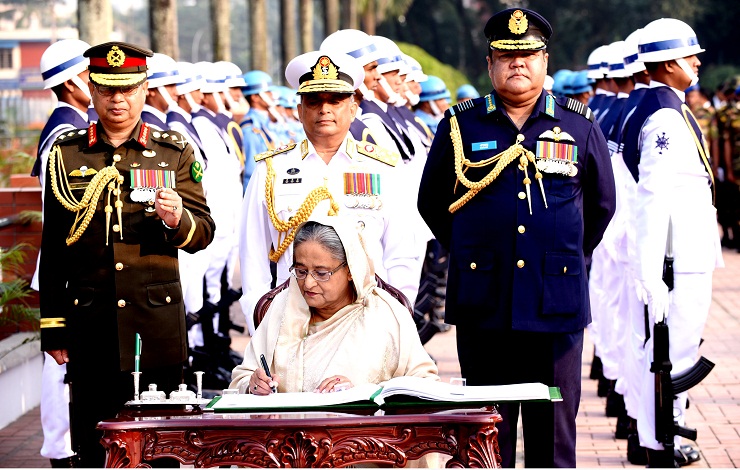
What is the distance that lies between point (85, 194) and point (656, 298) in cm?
301

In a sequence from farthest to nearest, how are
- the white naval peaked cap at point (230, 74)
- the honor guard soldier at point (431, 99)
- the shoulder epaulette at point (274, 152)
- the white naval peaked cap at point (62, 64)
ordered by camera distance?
1. the honor guard soldier at point (431, 99)
2. the white naval peaked cap at point (230, 74)
3. the white naval peaked cap at point (62, 64)
4. the shoulder epaulette at point (274, 152)

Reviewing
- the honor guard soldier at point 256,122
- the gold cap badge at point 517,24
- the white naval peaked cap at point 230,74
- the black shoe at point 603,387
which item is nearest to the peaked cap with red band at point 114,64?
the gold cap badge at point 517,24

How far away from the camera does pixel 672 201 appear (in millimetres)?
7355

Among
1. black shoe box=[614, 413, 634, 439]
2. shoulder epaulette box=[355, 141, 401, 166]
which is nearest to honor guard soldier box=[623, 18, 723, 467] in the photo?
black shoe box=[614, 413, 634, 439]

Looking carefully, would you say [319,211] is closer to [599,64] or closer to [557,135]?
[557,135]

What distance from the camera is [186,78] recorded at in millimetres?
11172

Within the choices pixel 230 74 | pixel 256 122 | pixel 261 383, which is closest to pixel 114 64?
pixel 261 383

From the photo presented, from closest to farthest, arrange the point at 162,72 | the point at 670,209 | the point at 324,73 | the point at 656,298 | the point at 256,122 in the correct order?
1. the point at 324,73
2. the point at 656,298
3. the point at 670,209
4. the point at 162,72
5. the point at 256,122

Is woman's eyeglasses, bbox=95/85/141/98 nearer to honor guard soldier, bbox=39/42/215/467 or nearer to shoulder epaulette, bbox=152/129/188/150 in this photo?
honor guard soldier, bbox=39/42/215/467

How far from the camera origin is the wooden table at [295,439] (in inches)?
164

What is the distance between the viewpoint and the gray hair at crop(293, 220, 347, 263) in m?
5.01

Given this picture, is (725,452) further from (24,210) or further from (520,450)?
(24,210)

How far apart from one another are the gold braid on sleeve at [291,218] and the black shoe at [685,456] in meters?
2.73

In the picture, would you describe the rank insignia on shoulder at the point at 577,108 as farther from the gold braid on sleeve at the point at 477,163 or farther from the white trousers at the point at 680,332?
the white trousers at the point at 680,332
